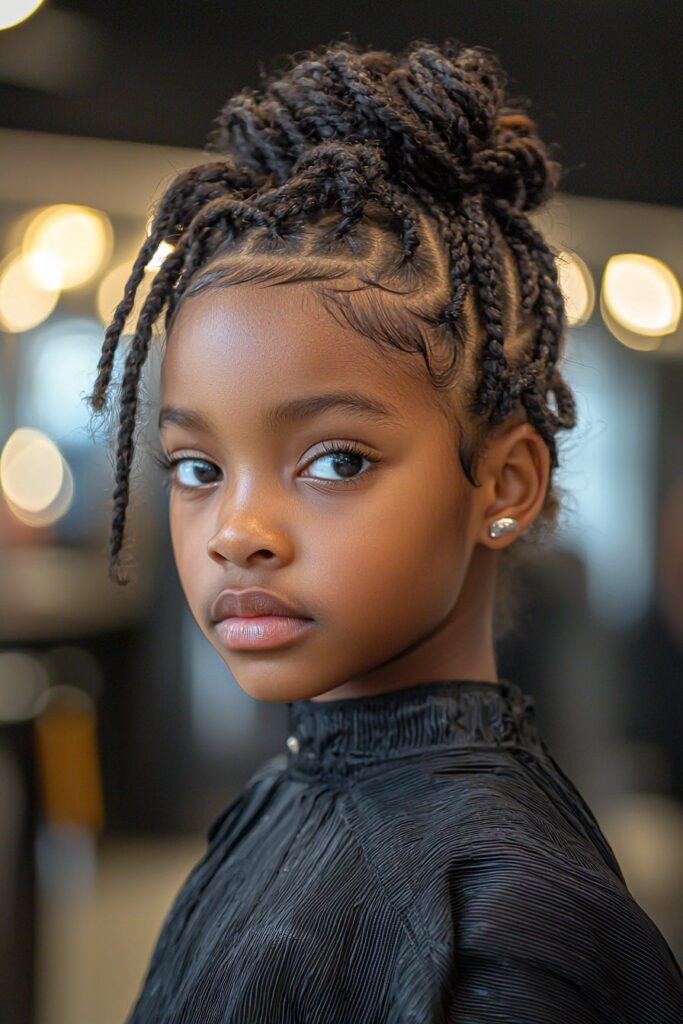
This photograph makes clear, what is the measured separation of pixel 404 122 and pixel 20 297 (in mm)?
1590

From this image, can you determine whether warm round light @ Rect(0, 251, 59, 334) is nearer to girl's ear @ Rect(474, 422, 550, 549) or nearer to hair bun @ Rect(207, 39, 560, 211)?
hair bun @ Rect(207, 39, 560, 211)

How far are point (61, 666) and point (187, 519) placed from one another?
172 cm

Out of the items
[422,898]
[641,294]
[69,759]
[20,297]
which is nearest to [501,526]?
[422,898]

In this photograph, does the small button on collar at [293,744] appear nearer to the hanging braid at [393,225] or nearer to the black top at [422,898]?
the black top at [422,898]

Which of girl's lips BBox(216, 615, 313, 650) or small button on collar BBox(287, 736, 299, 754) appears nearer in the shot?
girl's lips BBox(216, 615, 313, 650)

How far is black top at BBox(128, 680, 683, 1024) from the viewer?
59 cm

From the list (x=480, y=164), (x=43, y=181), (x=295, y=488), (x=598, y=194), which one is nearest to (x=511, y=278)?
(x=480, y=164)

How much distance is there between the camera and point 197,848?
8.49ft

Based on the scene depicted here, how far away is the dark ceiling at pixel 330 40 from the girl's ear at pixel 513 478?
72 centimetres

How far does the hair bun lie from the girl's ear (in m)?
0.17

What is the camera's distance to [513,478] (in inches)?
31.1

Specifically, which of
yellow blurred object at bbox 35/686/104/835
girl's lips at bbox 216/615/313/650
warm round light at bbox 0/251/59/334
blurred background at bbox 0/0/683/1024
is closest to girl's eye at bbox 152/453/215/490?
girl's lips at bbox 216/615/313/650

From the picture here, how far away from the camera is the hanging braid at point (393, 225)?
72 cm

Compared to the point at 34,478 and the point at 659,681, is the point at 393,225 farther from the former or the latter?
the point at 659,681
